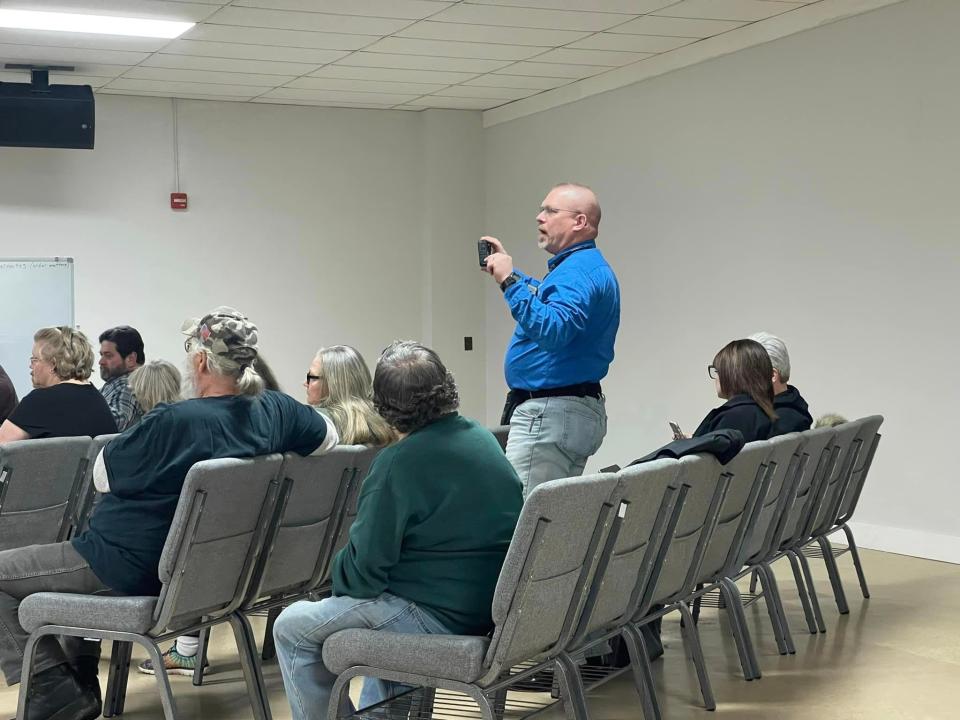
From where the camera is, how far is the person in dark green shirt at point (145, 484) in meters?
3.11

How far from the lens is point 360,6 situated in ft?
20.9

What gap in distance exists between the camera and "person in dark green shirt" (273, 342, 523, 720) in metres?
2.67

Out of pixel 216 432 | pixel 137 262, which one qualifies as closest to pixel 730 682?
pixel 216 432

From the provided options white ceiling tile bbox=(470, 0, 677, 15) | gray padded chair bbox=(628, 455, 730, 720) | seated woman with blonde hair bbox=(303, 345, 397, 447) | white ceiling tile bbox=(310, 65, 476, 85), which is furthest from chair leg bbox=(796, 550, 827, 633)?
white ceiling tile bbox=(310, 65, 476, 85)

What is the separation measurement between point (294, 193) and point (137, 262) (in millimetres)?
1347

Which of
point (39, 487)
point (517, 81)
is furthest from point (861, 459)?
point (517, 81)

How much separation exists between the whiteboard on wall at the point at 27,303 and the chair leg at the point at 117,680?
530 centimetres

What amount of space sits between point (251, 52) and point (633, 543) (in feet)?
17.9

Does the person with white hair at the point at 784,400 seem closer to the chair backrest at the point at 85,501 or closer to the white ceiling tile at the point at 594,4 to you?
the white ceiling tile at the point at 594,4

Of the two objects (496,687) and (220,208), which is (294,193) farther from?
(496,687)

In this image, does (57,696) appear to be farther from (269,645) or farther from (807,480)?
(807,480)

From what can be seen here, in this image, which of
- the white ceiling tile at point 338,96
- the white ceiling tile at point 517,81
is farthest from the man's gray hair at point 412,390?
the white ceiling tile at point 338,96

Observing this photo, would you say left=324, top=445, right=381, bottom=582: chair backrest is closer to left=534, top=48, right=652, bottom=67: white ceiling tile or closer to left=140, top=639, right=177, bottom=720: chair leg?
left=140, top=639, right=177, bottom=720: chair leg

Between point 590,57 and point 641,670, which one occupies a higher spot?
point 590,57
